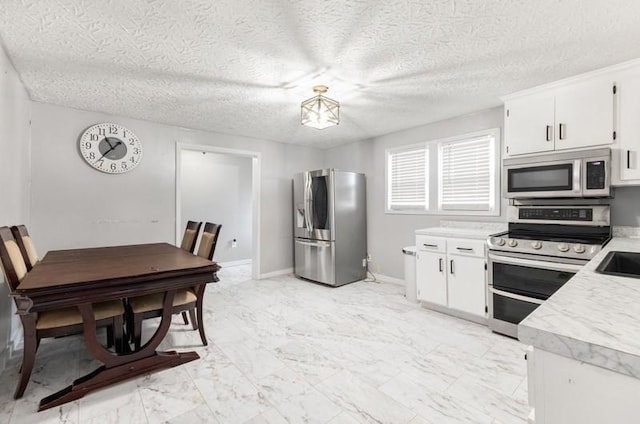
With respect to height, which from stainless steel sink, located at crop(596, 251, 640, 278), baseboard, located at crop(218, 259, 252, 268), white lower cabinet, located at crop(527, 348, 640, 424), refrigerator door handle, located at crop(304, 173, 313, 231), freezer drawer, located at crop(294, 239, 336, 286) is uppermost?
refrigerator door handle, located at crop(304, 173, 313, 231)

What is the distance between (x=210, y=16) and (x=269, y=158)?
3123 millimetres

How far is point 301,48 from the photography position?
193 centimetres

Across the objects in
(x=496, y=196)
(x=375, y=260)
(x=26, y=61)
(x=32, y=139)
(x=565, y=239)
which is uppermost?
(x=26, y=61)

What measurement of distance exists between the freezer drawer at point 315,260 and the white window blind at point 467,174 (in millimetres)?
1694

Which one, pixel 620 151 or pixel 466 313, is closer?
pixel 620 151

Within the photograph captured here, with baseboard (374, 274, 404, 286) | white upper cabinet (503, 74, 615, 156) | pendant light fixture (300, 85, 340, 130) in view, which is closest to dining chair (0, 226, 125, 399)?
pendant light fixture (300, 85, 340, 130)

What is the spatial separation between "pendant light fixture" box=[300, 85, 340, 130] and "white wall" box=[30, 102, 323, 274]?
6.97 feet

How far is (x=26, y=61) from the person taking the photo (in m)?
2.11

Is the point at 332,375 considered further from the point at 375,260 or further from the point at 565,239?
the point at 375,260

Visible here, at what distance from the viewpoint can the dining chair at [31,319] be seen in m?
1.68

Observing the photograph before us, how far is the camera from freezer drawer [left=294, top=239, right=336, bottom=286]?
13.5 ft

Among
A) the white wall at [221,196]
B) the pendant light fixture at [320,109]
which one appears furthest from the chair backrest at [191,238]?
the white wall at [221,196]

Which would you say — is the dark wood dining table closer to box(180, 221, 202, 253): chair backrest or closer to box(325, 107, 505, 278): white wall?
box(180, 221, 202, 253): chair backrest

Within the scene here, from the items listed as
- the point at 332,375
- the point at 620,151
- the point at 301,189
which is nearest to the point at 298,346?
the point at 332,375
